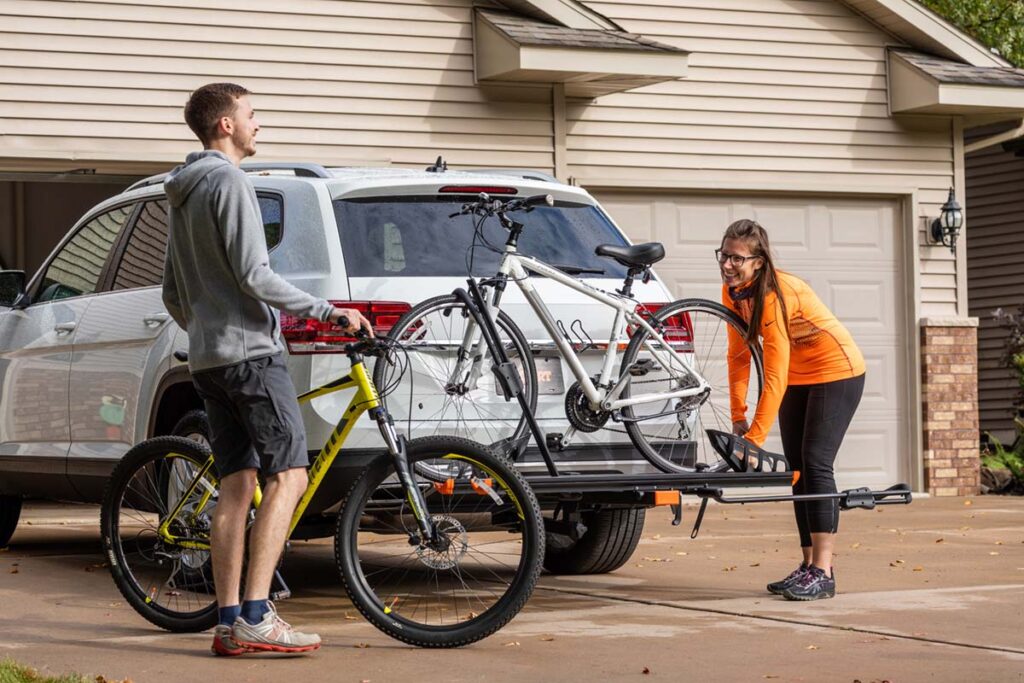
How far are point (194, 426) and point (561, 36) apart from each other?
618cm

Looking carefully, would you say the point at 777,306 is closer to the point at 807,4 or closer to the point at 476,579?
the point at 476,579

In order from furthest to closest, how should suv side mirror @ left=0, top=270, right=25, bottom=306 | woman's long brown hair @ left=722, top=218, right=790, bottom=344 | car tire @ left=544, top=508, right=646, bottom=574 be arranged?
suv side mirror @ left=0, top=270, right=25, bottom=306 → car tire @ left=544, top=508, right=646, bottom=574 → woman's long brown hair @ left=722, top=218, right=790, bottom=344

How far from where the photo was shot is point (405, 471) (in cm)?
A: 600

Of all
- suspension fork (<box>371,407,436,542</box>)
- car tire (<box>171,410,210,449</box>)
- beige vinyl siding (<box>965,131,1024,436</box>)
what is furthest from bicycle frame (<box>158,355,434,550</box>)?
beige vinyl siding (<box>965,131,1024,436</box>)

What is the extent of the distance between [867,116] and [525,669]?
9580 mm

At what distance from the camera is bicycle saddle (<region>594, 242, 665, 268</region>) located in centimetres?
698

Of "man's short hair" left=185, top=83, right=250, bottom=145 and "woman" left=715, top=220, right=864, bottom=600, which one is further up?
"man's short hair" left=185, top=83, right=250, bottom=145

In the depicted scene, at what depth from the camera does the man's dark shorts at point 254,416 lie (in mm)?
5801

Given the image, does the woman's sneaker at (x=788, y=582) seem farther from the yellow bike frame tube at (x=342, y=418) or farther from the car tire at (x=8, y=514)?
the car tire at (x=8, y=514)

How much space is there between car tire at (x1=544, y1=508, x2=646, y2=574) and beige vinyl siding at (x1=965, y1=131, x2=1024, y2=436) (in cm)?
1070

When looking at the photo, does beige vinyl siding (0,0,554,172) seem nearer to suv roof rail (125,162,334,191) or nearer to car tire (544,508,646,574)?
suv roof rail (125,162,334,191)

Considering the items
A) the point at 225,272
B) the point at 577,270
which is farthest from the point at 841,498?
the point at 225,272

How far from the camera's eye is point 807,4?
1417 cm

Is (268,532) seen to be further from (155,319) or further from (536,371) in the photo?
(155,319)
